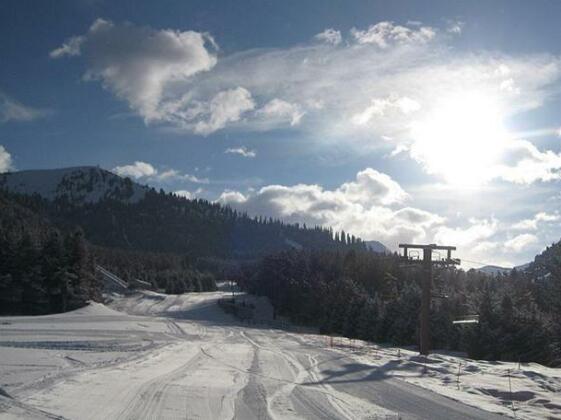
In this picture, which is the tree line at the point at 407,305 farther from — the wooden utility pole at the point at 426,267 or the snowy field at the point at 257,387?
the snowy field at the point at 257,387

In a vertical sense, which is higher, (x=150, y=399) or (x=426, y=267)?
(x=426, y=267)

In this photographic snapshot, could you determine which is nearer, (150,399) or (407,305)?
(150,399)

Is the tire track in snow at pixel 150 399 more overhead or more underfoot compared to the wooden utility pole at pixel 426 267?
more underfoot

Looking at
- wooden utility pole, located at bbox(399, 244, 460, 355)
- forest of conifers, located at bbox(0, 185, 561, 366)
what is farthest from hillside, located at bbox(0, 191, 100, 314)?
wooden utility pole, located at bbox(399, 244, 460, 355)

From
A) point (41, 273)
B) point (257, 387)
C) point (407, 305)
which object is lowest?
point (257, 387)

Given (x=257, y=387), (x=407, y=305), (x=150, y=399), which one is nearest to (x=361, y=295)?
(x=407, y=305)

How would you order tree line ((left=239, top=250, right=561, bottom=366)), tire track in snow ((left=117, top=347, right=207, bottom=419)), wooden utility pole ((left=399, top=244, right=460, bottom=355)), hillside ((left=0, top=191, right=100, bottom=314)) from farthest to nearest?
hillside ((left=0, top=191, right=100, bottom=314)) < tree line ((left=239, top=250, right=561, bottom=366)) < wooden utility pole ((left=399, top=244, right=460, bottom=355)) < tire track in snow ((left=117, top=347, right=207, bottom=419))

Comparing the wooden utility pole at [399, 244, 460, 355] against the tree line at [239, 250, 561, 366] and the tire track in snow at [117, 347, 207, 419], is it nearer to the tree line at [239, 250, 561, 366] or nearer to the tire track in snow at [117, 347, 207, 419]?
the tree line at [239, 250, 561, 366]

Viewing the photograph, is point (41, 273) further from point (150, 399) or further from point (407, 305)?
point (150, 399)

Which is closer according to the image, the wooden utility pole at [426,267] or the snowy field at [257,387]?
the snowy field at [257,387]

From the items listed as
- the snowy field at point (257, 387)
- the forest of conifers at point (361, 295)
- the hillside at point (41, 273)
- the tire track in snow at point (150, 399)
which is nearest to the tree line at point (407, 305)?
the forest of conifers at point (361, 295)

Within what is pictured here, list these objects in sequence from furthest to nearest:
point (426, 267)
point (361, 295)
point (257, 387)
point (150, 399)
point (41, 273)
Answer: point (361, 295), point (41, 273), point (426, 267), point (257, 387), point (150, 399)

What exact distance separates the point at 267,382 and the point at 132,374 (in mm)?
4721

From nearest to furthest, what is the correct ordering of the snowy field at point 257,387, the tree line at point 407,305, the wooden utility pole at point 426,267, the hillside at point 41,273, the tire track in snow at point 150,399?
the tire track in snow at point 150,399, the snowy field at point 257,387, the wooden utility pole at point 426,267, the tree line at point 407,305, the hillside at point 41,273
